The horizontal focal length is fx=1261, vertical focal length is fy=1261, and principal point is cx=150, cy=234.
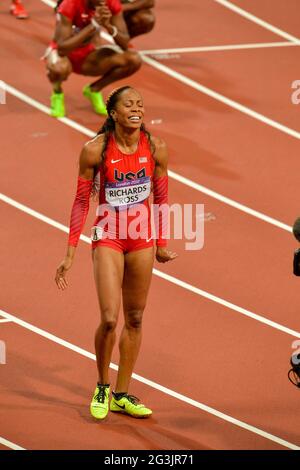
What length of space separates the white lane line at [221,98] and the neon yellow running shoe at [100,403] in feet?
14.3

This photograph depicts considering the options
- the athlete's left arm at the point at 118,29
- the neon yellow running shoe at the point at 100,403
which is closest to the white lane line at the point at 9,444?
the neon yellow running shoe at the point at 100,403

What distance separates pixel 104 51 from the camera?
11133 millimetres

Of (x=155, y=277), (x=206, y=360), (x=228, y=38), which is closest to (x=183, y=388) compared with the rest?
(x=206, y=360)

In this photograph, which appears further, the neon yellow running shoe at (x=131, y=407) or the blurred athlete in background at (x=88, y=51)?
the blurred athlete in background at (x=88, y=51)

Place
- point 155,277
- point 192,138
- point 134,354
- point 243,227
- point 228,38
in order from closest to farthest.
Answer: point 134,354 < point 155,277 < point 243,227 < point 192,138 < point 228,38

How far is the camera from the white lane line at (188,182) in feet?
32.9

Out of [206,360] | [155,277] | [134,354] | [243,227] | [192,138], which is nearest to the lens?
[134,354]

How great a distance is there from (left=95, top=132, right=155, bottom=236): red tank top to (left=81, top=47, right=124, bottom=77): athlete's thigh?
386 cm

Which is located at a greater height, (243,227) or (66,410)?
(243,227)

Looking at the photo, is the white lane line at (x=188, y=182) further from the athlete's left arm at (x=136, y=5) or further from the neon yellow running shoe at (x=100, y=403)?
the neon yellow running shoe at (x=100, y=403)

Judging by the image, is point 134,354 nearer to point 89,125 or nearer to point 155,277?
point 155,277

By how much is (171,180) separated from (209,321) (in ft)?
6.72

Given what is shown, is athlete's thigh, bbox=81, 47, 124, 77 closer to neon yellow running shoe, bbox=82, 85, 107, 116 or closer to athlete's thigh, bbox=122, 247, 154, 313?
neon yellow running shoe, bbox=82, 85, 107, 116

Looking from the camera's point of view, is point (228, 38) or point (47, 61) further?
→ point (228, 38)
